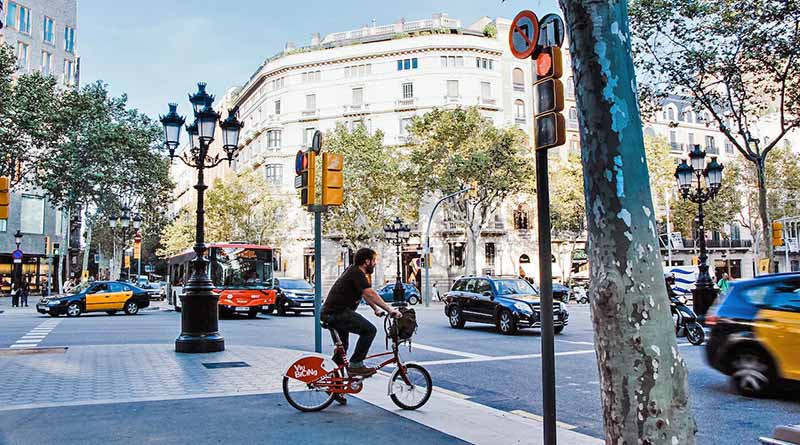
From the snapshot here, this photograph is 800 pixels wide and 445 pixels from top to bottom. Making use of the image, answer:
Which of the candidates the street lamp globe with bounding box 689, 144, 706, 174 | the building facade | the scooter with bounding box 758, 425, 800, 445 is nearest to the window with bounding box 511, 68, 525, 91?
the building facade

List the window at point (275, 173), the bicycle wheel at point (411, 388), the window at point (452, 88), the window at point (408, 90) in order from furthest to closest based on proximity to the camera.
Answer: the window at point (275, 173) < the window at point (408, 90) < the window at point (452, 88) < the bicycle wheel at point (411, 388)

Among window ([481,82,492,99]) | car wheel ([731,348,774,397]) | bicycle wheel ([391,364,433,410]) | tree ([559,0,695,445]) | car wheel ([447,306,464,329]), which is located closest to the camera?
tree ([559,0,695,445])

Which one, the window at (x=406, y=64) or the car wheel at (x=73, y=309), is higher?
the window at (x=406, y=64)

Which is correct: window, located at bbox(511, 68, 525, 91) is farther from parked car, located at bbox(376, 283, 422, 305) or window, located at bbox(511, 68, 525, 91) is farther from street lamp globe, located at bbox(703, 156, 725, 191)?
street lamp globe, located at bbox(703, 156, 725, 191)

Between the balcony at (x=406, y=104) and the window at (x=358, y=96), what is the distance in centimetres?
318

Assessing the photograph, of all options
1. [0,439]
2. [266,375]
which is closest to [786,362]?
[266,375]

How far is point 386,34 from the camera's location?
57.0m

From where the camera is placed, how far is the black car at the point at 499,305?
17.2 meters

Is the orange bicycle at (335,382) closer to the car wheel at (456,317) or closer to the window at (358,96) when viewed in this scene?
the car wheel at (456,317)

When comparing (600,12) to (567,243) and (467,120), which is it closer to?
(467,120)

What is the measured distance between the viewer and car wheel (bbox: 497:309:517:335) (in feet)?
56.4

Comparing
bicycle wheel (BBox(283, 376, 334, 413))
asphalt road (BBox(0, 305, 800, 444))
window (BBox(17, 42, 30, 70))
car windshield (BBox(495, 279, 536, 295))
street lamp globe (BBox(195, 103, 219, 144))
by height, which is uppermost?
window (BBox(17, 42, 30, 70))

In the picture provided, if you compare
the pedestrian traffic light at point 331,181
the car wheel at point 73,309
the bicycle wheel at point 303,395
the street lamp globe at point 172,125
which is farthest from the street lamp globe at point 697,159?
the car wheel at point 73,309

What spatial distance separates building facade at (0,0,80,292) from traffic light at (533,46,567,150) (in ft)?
151
